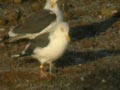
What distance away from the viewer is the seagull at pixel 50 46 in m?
10.2

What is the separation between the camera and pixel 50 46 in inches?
402

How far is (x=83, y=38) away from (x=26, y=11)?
258cm

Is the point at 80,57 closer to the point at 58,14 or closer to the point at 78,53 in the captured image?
the point at 78,53

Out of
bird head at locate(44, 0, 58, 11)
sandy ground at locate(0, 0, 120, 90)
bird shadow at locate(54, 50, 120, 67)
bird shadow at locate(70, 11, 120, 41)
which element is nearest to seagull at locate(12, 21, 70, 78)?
sandy ground at locate(0, 0, 120, 90)

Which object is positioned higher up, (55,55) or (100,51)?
(55,55)

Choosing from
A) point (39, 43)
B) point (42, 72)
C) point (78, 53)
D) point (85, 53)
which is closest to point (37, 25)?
point (78, 53)

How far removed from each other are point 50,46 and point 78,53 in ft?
6.33

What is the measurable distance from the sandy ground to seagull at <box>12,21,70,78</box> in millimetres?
391

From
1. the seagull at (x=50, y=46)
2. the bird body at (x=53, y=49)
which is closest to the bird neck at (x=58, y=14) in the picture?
the seagull at (x=50, y=46)

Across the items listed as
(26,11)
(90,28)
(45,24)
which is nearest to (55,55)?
(45,24)

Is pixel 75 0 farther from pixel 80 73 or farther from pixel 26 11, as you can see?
pixel 80 73

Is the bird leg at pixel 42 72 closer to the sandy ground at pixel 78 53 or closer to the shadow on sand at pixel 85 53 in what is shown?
the sandy ground at pixel 78 53

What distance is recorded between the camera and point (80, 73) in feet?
34.6

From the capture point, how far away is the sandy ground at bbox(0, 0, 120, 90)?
1007cm
